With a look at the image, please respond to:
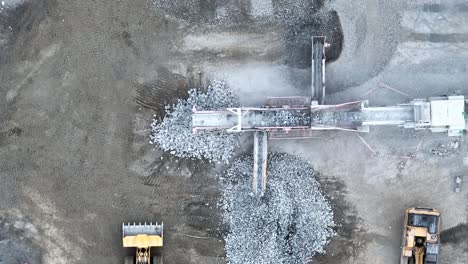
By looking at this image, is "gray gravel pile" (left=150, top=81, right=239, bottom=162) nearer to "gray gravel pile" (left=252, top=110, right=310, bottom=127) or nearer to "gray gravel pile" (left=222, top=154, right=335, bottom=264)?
"gray gravel pile" (left=222, top=154, right=335, bottom=264)

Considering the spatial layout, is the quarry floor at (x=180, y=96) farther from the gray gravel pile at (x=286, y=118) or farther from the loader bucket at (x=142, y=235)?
the gray gravel pile at (x=286, y=118)

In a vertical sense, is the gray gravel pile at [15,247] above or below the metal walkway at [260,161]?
below

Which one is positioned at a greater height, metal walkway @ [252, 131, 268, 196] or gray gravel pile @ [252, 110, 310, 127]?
gray gravel pile @ [252, 110, 310, 127]

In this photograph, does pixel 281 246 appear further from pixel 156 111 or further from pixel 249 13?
pixel 249 13

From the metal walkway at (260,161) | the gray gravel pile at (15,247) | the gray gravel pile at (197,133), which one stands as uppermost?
the gray gravel pile at (197,133)

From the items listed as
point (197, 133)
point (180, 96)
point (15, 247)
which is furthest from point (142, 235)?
point (180, 96)

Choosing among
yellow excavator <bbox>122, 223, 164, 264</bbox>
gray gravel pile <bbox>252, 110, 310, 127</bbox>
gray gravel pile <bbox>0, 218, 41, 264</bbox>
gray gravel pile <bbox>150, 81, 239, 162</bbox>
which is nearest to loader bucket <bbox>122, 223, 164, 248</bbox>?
yellow excavator <bbox>122, 223, 164, 264</bbox>

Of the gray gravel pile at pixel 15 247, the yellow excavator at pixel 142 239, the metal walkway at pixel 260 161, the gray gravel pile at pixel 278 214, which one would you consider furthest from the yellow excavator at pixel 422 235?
the gray gravel pile at pixel 15 247
